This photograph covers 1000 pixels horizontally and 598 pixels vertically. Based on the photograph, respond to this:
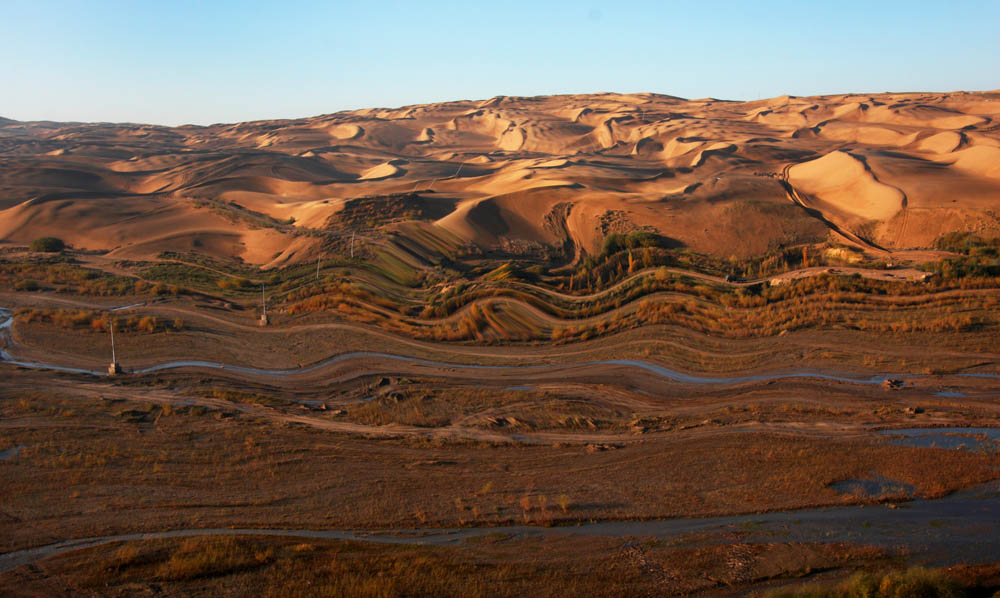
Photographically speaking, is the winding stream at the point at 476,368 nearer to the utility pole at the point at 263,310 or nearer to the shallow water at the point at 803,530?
the utility pole at the point at 263,310

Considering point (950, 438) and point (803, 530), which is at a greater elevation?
point (950, 438)

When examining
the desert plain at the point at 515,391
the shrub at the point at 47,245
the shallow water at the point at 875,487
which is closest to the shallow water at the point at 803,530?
the desert plain at the point at 515,391

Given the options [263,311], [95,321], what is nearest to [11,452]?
[95,321]

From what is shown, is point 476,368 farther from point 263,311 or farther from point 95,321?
point 95,321

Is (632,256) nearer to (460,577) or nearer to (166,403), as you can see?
(166,403)

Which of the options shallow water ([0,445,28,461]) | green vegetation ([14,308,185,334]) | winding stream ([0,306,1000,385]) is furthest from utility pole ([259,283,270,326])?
shallow water ([0,445,28,461])

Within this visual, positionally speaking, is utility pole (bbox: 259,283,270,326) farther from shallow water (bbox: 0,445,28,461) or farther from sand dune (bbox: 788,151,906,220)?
sand dune (bbox: 788,151,906,220)

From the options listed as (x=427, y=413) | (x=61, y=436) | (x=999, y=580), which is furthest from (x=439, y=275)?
(x=999, y=580)
